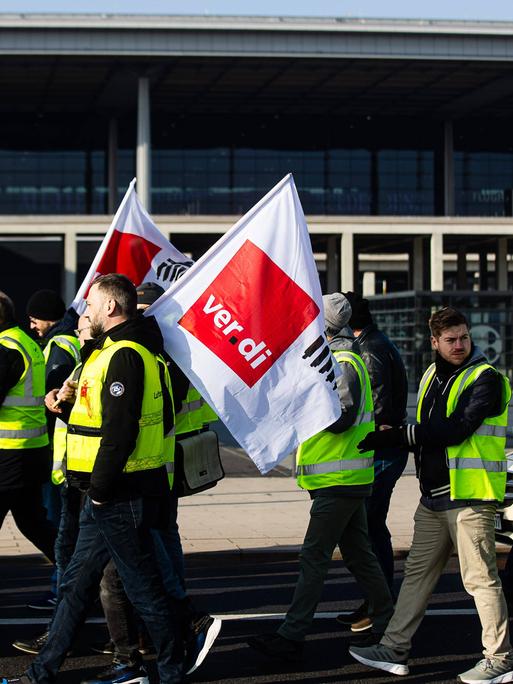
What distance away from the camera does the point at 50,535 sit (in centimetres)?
793

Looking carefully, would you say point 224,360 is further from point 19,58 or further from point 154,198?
point 154,198

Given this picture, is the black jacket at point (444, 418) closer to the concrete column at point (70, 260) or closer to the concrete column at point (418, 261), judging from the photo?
the concrete column at point (70, 260)

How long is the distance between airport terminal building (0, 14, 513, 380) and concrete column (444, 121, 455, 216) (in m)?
0.09

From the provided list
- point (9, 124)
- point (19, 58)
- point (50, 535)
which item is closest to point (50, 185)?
point (9, 124)

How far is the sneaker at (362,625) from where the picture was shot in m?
7.36

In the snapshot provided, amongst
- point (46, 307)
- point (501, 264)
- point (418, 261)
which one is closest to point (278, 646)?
point (46, 307)

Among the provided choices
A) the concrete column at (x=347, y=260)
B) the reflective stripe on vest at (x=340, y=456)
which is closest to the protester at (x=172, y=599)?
the reflective stripe on vest at (x=340, y=456)

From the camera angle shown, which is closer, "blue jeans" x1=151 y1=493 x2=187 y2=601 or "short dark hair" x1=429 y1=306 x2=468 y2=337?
"short dark hair" x1=429 y1=306 x2=468 y2=337

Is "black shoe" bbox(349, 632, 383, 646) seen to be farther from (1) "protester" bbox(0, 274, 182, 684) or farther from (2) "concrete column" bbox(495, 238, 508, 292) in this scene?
(2) "concrete column" bbox(495, 238, 508, 292)

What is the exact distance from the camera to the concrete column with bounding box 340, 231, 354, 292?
44656 millimetres

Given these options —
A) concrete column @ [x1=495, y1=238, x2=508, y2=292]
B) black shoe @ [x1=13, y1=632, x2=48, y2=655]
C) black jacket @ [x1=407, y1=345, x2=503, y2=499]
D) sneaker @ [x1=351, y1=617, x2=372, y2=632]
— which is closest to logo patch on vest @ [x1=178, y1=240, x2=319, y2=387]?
black jacket @ [x1=407, y1=345, x2=503, y2=499]

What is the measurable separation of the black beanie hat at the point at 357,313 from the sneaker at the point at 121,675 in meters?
2.58

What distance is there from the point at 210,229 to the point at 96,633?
120 feet

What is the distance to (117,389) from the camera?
18.1 ft
